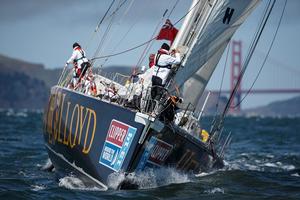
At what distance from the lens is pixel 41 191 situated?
10.6 m

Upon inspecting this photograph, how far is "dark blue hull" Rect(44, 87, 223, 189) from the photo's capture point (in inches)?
400

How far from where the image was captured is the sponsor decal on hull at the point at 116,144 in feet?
33.4

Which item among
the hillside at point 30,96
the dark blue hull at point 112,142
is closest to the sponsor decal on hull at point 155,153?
the dark blue hull at point 112,142

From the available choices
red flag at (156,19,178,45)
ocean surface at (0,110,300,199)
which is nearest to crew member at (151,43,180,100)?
ocean surface at (0,110,300,199)

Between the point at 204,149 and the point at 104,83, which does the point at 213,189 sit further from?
the point at 104,83

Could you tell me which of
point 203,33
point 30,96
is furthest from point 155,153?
point 30,96

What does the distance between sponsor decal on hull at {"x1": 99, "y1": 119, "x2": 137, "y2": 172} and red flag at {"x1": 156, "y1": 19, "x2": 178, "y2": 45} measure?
2.82 meters

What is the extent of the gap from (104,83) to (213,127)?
85.4 inches

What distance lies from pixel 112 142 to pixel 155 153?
0.62 metres

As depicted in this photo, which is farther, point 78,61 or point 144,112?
point 78,61

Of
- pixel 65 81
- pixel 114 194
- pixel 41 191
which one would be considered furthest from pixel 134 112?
pixel 65 81

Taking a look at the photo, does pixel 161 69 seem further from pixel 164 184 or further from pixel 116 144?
pixel 164 184

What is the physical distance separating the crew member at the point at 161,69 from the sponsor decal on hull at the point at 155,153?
63cm

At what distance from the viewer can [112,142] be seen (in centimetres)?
1038
